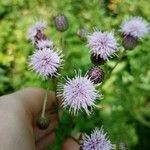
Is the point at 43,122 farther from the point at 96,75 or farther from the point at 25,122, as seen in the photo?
the point at 96,75

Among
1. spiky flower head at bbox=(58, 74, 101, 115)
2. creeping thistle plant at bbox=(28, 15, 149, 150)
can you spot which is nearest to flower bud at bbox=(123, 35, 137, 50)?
creeping thistle plant at bbox=(28, 15, 149, 150)

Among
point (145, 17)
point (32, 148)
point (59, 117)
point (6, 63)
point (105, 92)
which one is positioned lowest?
point (32, 148)

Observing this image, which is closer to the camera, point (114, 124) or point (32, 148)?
point (32, 148)

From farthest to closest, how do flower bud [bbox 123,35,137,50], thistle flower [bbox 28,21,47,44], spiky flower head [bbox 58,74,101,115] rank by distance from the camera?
thistle flower [bbox 28,21,47,44] → flower bud [bbox 123,35,137,50] → spiky flower head [bbox 58,74,101,115]

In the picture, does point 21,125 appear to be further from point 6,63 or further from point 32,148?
point 6,63

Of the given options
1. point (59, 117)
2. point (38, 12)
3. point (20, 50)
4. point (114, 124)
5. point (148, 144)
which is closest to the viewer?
point (59, 117)

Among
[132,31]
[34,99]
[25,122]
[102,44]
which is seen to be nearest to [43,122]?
[25,122]

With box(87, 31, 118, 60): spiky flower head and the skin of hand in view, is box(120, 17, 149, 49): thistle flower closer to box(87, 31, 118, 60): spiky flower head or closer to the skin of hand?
box(87, 31, 118, 60): spiky flower head

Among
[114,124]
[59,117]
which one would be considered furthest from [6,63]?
[59,117]
